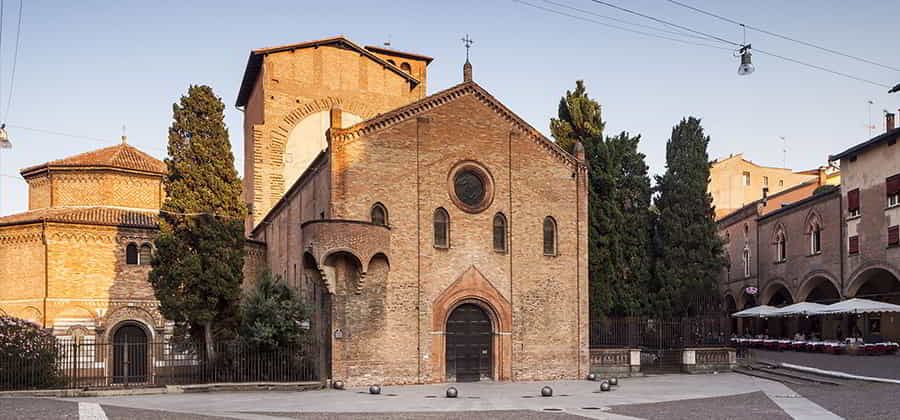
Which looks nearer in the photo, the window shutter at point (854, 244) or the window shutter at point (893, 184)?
the window shutter at point (893, 184)

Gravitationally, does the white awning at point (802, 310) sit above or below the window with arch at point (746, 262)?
below

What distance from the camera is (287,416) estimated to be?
1627cm

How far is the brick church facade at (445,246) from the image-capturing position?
75.3ft

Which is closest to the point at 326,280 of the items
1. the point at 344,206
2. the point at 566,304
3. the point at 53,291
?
the point at 344,206

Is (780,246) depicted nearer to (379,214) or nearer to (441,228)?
(441,228)

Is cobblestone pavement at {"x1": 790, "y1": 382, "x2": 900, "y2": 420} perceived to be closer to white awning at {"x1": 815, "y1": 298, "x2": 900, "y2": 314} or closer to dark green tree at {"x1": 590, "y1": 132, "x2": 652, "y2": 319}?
dark green tree at {"x1": 590, "y1": 132, "x2": 652, "y2": 319}

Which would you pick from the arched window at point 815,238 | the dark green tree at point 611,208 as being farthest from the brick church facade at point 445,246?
the arched window at point 815,238

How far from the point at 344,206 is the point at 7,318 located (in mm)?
9902

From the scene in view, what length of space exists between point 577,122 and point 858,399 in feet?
53.3

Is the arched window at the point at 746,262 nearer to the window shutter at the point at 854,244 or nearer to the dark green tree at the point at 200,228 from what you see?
the window shutter at the point at 854,244

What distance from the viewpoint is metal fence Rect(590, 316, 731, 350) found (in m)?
28.0

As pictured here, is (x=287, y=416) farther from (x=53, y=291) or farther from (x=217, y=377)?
(x=53, y=291)

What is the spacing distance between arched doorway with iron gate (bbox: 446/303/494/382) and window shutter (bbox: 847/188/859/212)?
776 inches

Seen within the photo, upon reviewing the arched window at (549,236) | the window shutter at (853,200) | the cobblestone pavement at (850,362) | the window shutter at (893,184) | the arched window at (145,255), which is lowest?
the cobblestone pavement at (850,362)
